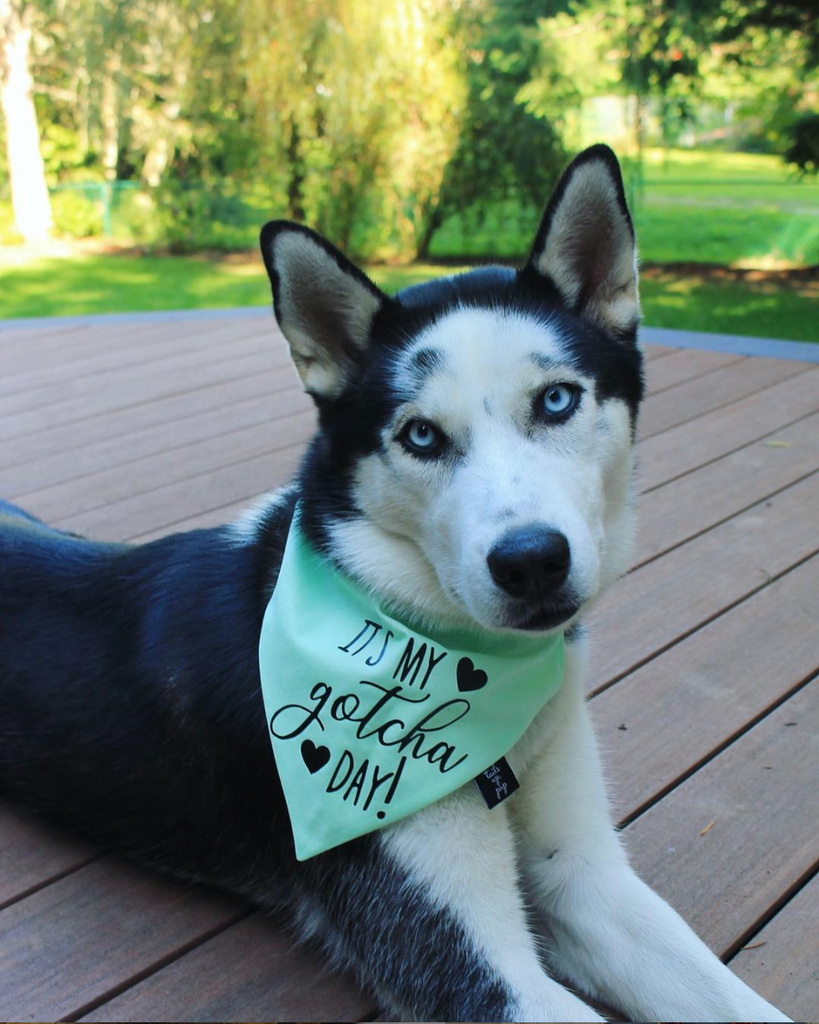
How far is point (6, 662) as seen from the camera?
1.85 meters

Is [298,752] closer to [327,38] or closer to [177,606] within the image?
[177,606]

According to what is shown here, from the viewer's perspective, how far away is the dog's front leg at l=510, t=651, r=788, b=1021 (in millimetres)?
1499

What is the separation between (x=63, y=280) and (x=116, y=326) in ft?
15.3

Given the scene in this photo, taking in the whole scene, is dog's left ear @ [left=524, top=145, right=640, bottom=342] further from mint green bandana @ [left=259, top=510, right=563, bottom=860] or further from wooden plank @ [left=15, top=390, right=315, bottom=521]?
wooden plank @ [left=15, top=390, right=315, bottom=521]

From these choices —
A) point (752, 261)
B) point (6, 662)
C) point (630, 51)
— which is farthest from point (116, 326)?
point (752, 261)

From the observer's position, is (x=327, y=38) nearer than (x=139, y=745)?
No

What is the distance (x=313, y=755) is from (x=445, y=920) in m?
0.33

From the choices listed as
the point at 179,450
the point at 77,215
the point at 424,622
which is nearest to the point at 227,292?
the point at 179,450

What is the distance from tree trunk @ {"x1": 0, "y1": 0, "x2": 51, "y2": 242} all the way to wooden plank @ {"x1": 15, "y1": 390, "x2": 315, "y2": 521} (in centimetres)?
1006

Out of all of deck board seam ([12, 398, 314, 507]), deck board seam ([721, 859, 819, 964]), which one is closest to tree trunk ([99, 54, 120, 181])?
deck board seam ([12, 398, 314, 507])

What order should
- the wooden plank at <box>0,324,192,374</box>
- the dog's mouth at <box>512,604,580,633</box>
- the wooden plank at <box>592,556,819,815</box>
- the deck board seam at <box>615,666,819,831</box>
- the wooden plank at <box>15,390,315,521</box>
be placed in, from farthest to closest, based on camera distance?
the wooden plank at <box>0,324,192,374</box>
the wooden plank at <box>15,390,315,521</box>
the wooden plank at <box>592,556,819,815</box>
the deck board seam at <box>615,666,819,831</box>
the dog's mouth at <box>512,604,580,633</box>

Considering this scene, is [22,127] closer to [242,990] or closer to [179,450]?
[179,450]

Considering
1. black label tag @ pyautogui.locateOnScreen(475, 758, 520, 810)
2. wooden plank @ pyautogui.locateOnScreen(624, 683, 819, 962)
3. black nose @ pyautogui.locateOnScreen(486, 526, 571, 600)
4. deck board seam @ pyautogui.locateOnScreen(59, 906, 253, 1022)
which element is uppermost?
black nose @ pyautogui.locateOnScreen(486, 526, 571, 600)

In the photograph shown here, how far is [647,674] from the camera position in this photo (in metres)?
2.38
